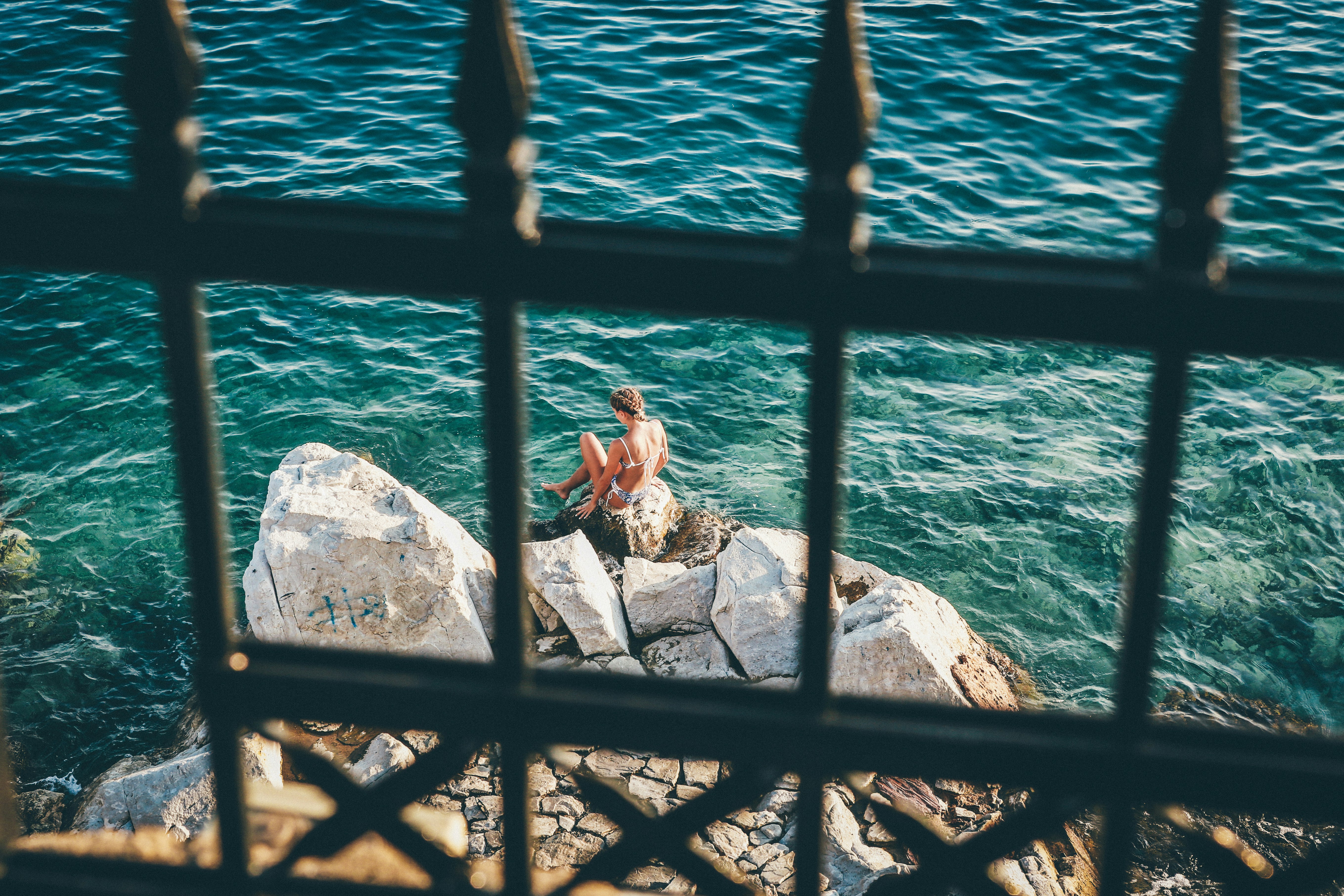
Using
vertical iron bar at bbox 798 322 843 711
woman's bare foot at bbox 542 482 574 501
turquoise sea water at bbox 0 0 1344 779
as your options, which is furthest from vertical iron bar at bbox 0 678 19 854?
woman's bare foot at bbox 542 482 574 501

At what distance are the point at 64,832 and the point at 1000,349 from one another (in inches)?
348

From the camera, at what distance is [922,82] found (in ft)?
44.2

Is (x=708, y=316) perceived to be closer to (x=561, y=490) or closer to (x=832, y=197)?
(x=832, y=197)

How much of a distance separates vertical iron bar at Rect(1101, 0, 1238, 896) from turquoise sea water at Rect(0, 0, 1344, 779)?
6.19 meters

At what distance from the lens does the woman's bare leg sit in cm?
812

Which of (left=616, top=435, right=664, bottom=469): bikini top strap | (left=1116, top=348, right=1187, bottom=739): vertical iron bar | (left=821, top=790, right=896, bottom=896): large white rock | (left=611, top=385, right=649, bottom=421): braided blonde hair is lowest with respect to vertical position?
(left=821, top=790, right=896, bottom=896): large white rock

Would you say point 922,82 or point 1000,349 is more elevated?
point 922,82

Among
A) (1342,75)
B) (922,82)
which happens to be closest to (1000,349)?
(922,82)

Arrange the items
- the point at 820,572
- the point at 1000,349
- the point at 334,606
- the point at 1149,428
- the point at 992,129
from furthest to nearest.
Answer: the point at 992,129, the point at 1000,349, the point at 334,606, the point at 820,572, the point at 1149,428

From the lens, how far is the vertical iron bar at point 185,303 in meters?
1.44

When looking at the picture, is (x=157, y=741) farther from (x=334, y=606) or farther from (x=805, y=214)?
(x=805, y=214)

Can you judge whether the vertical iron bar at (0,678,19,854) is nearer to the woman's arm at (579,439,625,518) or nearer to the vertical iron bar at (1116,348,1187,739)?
the vertical iron bar at (1116,348,1187,739)

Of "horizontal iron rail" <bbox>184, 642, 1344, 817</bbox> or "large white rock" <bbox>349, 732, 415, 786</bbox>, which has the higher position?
"horizontal iron rail" <bbox>184, 642, 1344, 817</bbox>

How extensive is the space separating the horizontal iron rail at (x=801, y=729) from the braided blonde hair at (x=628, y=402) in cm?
625
